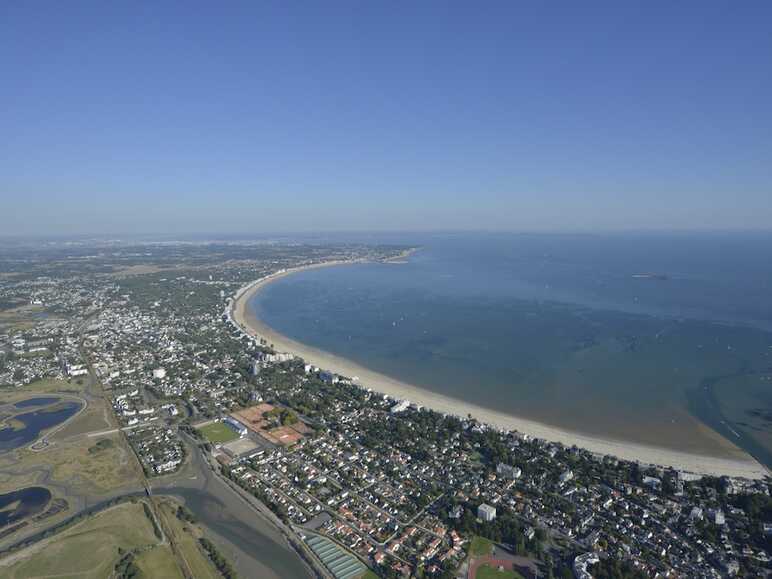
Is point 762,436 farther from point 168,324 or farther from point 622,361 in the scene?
point 168,324

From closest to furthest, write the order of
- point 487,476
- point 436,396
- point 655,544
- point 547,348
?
point 655,544
point 487,476
point 436,396
point 547,348

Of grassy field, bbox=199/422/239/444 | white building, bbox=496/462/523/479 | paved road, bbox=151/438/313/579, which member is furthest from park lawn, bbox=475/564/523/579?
grassy field, bbox=199/422/239/444

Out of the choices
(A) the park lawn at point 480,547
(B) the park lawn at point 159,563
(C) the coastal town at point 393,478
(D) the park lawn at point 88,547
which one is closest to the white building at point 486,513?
(C) the coastal town at point 393,478

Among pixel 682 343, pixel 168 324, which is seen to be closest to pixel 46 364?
A: pixel 168 324

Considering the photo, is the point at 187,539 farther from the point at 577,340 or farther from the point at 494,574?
the point at 577,340

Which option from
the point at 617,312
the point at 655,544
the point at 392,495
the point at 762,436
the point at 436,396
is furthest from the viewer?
the point at 617,312

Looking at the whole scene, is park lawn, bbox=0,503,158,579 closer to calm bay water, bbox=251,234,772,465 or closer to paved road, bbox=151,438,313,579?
paved road, bbox=151,438,313,579
